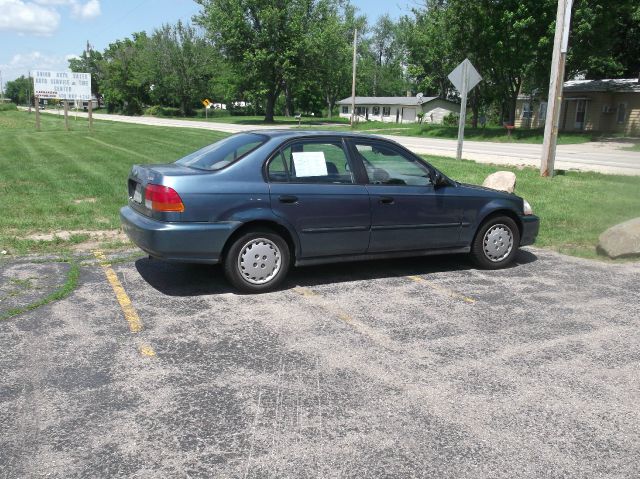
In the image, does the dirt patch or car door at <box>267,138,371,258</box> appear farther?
the dirt patch

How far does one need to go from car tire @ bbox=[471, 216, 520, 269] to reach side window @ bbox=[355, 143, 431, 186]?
3.16ft

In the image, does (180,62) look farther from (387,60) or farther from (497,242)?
(497,242)

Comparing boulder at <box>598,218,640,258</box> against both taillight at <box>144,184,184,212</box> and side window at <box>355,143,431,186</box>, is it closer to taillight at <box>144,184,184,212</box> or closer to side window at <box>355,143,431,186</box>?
side window at <box>355,143,431,186</box>

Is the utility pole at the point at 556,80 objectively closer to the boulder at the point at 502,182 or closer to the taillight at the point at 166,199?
the boulder at the point at 502,182

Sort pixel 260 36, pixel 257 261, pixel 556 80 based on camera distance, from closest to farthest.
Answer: pixel 257 261
pixel 556 80
pixel 260 36

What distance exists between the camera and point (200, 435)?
10.8 ft

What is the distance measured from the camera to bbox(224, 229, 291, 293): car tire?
5.64m

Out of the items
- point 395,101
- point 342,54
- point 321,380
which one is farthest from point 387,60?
point 321,380

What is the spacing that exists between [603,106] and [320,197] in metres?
41.8

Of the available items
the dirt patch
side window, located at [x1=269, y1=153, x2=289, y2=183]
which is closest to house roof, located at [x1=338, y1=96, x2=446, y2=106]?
the dirt patch

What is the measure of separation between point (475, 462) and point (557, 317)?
263cm

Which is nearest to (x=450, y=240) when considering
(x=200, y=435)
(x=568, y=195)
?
(x=200, y=435)

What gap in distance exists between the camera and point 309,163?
19.6 ft

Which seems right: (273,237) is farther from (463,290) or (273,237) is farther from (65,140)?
(65,140)
